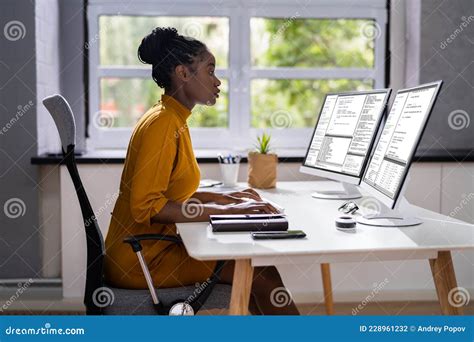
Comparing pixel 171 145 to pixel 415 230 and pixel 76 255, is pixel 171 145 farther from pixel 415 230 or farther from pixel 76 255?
pixel 76 255

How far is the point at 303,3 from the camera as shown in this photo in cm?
350

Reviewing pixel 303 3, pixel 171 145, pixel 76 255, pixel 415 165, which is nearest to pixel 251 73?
pixel 303 3

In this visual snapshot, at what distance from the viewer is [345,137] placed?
261cm

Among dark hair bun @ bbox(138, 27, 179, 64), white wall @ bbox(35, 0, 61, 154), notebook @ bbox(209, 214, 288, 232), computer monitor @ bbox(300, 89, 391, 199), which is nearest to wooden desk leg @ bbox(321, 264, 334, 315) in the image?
computer monitor @ bbox(300, 89, 391, 199)

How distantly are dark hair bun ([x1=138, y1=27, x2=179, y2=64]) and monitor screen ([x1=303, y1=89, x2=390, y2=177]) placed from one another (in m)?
0.76

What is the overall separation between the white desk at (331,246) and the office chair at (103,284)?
0.19 m

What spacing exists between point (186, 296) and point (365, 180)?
755mm

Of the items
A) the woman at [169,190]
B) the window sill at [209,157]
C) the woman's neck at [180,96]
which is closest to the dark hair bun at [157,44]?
the woman at [169,190]

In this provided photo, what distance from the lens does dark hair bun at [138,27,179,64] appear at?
2250 millimetres

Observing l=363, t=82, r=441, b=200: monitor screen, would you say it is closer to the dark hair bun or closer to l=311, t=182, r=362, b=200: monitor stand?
l=311, t=182, r=362, b=200: monitor stand

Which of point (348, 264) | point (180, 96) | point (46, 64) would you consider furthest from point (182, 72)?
point (348, 264)

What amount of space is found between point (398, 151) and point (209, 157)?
1385mm

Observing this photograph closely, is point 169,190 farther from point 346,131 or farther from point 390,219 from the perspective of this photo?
point 346,131

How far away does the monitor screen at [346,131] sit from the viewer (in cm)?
244
